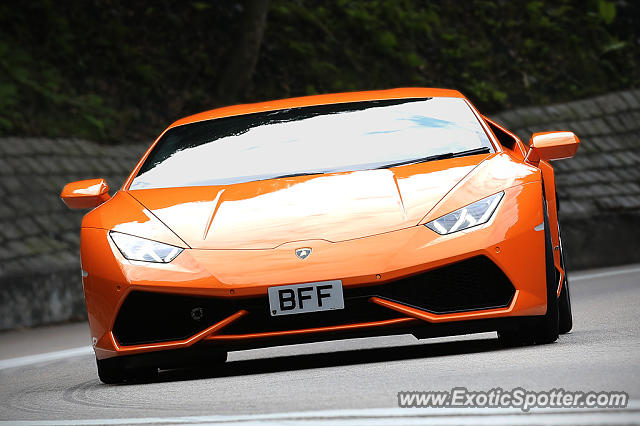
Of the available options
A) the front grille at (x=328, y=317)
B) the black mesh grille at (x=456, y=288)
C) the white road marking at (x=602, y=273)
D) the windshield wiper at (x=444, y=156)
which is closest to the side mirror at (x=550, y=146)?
the windshield wiper at (x=444, y=156)

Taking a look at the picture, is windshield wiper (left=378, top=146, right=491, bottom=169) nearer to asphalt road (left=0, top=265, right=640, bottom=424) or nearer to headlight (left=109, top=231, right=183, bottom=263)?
asphalt road (left=0, top=265, right=640, bottom=424)

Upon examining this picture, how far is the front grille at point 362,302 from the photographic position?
5.87m

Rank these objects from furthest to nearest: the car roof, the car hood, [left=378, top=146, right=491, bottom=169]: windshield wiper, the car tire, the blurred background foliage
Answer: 1. the blurred background foliage
2. the car roof
3. [left=378, top=146, right=491, bottom=169]: windshield wiper
4. the car tire
5. the car hood

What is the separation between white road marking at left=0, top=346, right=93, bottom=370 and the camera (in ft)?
28.2

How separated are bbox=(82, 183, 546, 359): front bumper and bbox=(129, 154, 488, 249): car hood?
0.07m

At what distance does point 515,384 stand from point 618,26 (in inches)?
712

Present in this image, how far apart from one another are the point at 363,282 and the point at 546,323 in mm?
975

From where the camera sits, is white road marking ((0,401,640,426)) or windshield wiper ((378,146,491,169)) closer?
white road marking ((0,401,640,426))

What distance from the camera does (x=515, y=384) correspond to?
16.0 feet

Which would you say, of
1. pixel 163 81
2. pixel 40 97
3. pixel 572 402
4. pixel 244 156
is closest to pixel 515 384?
pixel 572 402

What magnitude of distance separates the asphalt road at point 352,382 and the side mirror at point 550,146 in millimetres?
971

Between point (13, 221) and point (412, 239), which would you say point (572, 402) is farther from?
point (13, 221)

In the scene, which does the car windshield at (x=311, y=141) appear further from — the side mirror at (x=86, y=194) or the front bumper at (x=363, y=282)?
the front bumper at (x=363, y=282)

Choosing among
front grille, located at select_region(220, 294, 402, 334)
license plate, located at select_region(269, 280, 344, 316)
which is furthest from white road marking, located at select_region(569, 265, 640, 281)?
license plate, located at select_region(269, 280, 344, 316)
